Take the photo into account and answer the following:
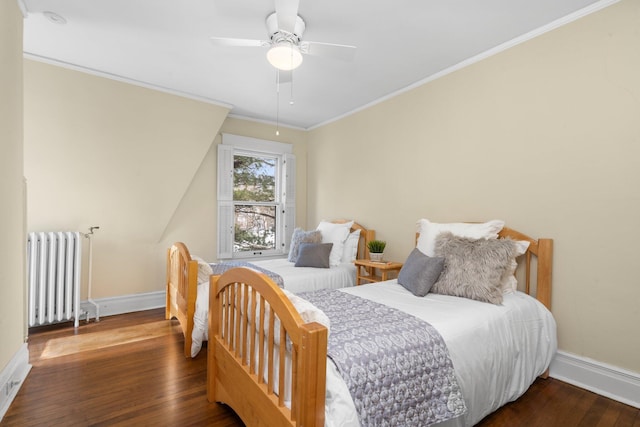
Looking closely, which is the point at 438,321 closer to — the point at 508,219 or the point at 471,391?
the point at 471,391

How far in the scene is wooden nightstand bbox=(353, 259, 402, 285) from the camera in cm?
312

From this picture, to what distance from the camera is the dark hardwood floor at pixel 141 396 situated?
178cm

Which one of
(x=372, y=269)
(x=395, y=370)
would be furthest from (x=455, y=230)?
(x=395, y=370)

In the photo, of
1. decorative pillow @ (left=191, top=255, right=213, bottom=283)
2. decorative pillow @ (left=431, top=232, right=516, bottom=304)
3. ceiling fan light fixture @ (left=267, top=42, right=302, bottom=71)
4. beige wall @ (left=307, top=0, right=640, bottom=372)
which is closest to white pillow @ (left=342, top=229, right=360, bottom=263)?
beige wall @ (left=307, top=0, right=640, bottom=372)

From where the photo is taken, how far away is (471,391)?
5.36 feet

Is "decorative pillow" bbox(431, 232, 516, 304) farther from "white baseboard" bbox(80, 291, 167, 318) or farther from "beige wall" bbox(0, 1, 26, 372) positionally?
"white baseboard" bbox(80, 291, 167, 318)

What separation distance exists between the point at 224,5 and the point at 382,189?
94.8 inches

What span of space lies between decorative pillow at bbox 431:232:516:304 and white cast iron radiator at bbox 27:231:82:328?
337 cm

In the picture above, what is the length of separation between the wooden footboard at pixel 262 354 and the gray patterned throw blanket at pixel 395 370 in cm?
21

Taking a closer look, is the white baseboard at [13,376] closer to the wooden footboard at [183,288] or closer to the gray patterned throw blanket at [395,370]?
the wooden footboard at [183,288]

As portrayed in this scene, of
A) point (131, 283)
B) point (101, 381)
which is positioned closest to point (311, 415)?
point (101, 381)

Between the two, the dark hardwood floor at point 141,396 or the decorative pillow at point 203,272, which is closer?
the dark hardwood floor at point 141,396

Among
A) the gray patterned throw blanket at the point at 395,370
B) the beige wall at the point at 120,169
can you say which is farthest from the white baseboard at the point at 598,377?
the beige wall at the point at 120,169

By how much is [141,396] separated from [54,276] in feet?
6.02
